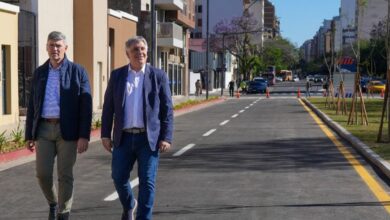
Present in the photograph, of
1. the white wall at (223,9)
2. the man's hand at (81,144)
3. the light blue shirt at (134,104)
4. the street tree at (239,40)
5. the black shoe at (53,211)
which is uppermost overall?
the white wall at (223,9)

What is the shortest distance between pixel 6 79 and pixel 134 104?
1621 centimetres

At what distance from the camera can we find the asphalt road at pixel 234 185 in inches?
292

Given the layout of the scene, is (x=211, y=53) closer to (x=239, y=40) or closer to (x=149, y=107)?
(x=239, y=40)

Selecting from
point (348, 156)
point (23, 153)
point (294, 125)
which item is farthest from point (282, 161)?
point (294, 125)

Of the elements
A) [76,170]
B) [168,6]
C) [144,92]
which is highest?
[168,6]

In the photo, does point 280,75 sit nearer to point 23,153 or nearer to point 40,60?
point 40,60

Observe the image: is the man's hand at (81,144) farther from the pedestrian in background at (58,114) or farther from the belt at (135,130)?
the belt at (135,130)

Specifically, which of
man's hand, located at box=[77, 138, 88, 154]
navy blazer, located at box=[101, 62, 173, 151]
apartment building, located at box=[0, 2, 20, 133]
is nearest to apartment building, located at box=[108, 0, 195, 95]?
apartment building, located at box=[0, 2, 20, 133]

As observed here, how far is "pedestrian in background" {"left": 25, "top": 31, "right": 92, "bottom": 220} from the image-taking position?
613 cm

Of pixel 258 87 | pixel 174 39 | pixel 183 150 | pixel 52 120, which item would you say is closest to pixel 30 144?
pixel 52 120

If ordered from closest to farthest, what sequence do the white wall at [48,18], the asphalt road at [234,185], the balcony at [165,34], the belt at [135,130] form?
the belt at [135,130] → the asphalt road at [234,185] → the white wall at [48,18] → the balcony at [165,34]

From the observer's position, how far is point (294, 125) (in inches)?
852

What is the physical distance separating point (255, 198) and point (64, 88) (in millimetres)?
3249

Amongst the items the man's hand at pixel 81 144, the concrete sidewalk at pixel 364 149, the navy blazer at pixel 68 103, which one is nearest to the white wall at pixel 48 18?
the concrete sidewalk at pixel 364 149
